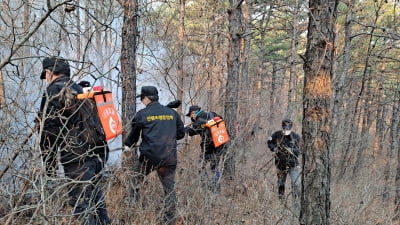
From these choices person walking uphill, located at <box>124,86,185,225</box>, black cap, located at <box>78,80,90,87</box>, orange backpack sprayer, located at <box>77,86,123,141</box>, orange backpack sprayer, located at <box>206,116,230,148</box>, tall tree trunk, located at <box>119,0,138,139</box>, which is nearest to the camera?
orange backpack sprayer, located at <box>77,86,123,141</box>

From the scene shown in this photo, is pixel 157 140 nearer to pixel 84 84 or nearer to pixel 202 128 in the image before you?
pixel 84 84

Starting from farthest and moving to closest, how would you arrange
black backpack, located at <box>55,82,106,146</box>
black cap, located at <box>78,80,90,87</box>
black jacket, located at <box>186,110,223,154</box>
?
black jacket, located at <box>186,110,223,154</box> → black cap, located at <box>78,80,90,87</box> → black backpack, located at <box>55,82,106,146</box>

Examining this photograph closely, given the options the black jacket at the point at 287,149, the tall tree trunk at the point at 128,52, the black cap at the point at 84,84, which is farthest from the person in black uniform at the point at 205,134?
the black cap at the point at 84,84

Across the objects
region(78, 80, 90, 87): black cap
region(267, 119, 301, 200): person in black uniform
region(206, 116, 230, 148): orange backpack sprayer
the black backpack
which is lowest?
region(267, 119, 301, 200): person in black uniform

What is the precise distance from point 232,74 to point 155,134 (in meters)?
3.19

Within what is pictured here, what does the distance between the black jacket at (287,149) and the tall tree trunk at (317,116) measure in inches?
135

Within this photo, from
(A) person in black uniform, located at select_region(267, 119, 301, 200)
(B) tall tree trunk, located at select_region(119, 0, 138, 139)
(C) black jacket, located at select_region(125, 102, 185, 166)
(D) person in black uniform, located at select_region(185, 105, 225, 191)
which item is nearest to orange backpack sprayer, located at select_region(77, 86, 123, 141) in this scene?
(C) black jacket, located at select_region(125, 102, 185, 166)

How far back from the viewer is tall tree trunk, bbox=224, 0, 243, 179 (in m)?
6.95

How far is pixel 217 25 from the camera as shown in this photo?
1315 centimetres

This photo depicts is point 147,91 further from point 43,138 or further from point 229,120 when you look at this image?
point 229,120

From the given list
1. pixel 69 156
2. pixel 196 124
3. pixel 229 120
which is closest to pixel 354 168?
pixel 229 120

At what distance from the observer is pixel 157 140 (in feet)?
14.5

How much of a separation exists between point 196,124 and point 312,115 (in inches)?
108

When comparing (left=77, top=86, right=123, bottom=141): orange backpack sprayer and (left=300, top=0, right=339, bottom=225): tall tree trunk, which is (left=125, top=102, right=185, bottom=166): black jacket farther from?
(left=300, top=0, right=339, bottom=225): tall tree trunk
